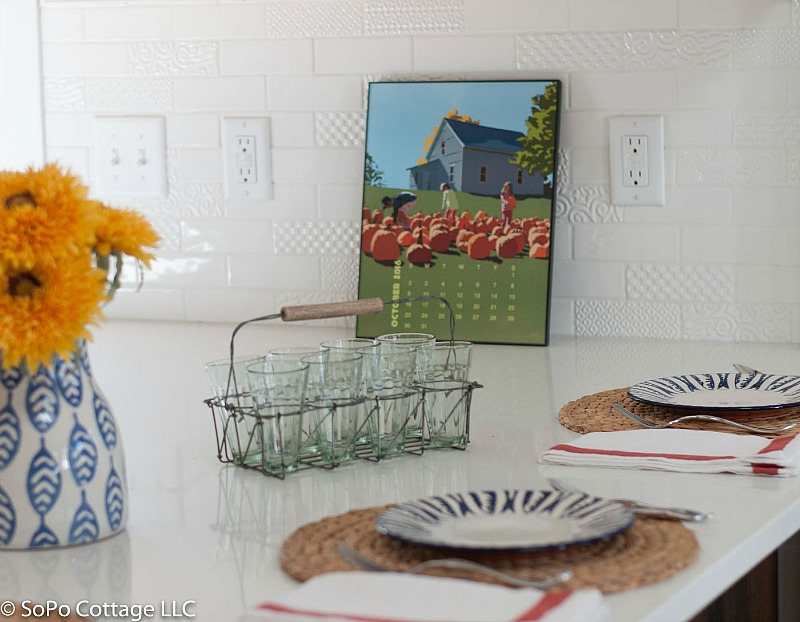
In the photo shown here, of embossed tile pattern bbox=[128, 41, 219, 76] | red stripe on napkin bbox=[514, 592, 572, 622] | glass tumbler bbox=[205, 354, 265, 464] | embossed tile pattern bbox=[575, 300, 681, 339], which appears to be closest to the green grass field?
embossed tile pattern bbox=[575, 300, 681, 339]

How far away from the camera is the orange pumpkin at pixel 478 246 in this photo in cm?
192

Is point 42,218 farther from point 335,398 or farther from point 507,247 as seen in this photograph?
point 507,247

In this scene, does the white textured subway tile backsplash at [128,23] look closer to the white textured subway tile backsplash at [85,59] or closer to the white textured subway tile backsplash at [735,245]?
the white textured subway tile backsplash at [85,59]

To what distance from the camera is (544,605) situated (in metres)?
0.65

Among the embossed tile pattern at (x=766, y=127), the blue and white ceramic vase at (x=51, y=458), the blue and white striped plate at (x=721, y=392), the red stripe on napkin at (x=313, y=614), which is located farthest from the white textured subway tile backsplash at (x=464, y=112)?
the red stripe on napkin at (x=313, y=614)

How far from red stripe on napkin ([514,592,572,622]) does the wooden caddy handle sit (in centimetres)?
46

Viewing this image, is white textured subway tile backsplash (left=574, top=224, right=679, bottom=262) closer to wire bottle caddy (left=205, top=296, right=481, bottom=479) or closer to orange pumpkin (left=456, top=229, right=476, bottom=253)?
orange pumpkin (left=456, top=229, right=476, bottom=253)

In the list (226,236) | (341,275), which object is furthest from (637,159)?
(226,236)

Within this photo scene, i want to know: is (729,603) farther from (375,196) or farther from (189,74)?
(189,74)

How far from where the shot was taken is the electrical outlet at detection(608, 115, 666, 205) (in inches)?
74.0

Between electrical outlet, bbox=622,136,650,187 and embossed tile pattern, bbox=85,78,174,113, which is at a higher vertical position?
embossed tile pattern, bbox=85,78,174,113

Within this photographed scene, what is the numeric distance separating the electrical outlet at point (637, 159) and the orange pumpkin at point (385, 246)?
376 mm

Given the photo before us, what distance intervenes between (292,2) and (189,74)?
0.24 metres

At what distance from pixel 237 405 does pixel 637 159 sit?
1.01 m
